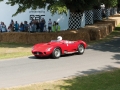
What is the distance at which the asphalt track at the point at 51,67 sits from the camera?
9.93 m

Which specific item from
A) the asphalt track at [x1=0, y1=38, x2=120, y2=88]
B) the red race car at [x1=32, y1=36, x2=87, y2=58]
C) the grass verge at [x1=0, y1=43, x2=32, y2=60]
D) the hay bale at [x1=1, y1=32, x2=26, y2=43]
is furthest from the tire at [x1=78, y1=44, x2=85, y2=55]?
the hay bale at [x1=1, y1=32, x2=26, y2=43]

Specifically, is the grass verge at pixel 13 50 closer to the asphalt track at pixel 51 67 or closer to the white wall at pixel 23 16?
the asphalt track at pixel 51 67

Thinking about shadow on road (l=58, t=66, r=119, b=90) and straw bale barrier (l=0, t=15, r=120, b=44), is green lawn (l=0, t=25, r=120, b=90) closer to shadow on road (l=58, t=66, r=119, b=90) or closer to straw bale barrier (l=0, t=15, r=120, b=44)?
shadow on road (l=58, t=66, r=119, b=90)

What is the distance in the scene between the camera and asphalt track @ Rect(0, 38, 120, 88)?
391 inches

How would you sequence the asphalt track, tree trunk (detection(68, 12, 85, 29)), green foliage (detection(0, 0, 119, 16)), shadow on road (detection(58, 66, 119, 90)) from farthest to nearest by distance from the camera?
tree trunk (detection(68, 12, 85, 29)) < green foliage (detection(0, 0, 119, 16)) < the asphalt track < shadow on road (detection(58, 66, 119, 90))

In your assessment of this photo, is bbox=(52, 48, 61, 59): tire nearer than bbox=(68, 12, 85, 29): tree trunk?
Yes

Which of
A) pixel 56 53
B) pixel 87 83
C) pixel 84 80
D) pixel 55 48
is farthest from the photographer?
pixel 56 53

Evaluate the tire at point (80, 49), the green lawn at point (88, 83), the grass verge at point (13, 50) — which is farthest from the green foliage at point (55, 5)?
the green lawn at point (88, 83)

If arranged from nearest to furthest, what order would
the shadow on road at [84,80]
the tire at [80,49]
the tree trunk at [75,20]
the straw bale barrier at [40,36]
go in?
the shadow on road at [84,80], the tire at [80,49], the straw bale barrier at [40,36], the tree trunk at [75,20]

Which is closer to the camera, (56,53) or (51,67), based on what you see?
(51,67)

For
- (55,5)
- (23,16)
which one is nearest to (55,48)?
(55,5)

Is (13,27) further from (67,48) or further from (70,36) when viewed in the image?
(67,48)

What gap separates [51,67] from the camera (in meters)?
11.9

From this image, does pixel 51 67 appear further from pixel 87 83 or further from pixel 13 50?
pixel 13 50
